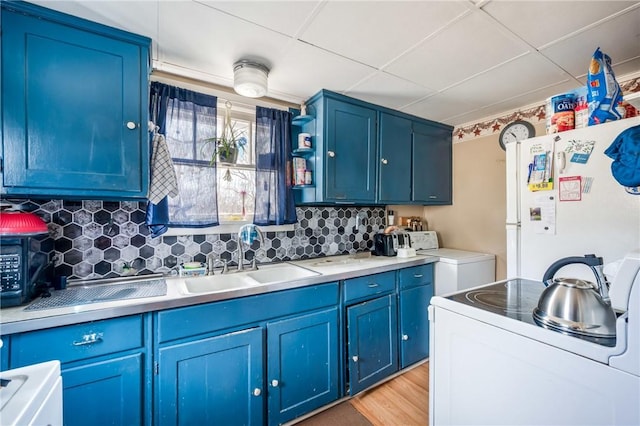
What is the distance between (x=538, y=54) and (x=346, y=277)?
177 centimetres

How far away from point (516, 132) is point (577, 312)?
2074 mm

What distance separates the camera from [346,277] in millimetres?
1826

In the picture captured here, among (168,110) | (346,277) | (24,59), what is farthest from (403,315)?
(24,59)

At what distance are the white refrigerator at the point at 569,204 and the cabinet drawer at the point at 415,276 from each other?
778 mm

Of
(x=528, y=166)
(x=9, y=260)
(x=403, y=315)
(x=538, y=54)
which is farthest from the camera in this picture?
(x=403, y=315)

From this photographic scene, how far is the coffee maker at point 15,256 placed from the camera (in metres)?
1.11

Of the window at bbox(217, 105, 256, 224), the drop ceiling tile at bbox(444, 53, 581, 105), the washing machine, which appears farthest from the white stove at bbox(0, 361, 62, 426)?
the drop ceiling tile at bbox(444, 53, 581, 105)

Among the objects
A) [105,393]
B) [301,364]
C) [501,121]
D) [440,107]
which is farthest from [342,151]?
[105,393]

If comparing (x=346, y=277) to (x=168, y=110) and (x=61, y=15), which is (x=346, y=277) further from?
(x=61, y=15)

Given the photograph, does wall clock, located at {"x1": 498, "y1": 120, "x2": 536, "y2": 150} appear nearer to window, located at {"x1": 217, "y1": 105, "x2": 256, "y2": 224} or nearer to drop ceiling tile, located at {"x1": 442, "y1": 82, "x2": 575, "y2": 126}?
drop ceiling tile, located at {"x1": 442, "y1": 82, "x2": 575, "y2": 126}

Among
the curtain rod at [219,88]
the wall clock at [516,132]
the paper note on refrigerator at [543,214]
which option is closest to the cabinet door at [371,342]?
the paper note on refrigerator at [543,214]

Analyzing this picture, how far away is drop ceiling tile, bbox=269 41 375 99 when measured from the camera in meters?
1.60

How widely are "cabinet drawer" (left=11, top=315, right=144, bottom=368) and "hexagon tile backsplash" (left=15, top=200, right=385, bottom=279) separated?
452mm

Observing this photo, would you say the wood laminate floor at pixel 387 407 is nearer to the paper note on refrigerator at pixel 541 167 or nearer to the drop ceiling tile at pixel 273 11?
the paper note on refrigerator at pixel 541 167
